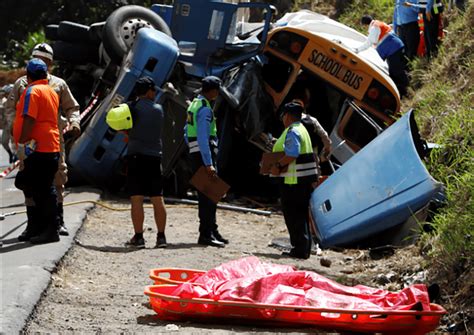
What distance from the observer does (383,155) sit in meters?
10.1

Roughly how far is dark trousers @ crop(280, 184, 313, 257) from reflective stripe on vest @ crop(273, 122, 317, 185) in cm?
7

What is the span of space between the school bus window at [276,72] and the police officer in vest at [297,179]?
435 centimetres

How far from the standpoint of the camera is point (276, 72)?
14.4 meters

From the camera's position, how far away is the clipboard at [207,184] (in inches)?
399

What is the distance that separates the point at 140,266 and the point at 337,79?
5781 mm

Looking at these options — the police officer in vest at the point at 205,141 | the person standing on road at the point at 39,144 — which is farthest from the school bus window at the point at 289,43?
the person standing on road at the point at 39,144

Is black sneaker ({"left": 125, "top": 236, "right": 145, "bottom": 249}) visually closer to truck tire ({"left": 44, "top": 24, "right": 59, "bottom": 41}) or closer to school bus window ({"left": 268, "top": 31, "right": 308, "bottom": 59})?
school bus window ({"left": 268, "top": 31, "right": 308, "bottom": 59})

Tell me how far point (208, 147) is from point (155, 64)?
372 cm

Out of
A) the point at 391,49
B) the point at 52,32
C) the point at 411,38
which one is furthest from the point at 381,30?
the point at 52,32

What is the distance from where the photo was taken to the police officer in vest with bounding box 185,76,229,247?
32.8 ft

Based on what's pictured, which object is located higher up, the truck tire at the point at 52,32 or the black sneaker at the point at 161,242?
the truck tire at the point at 52,32

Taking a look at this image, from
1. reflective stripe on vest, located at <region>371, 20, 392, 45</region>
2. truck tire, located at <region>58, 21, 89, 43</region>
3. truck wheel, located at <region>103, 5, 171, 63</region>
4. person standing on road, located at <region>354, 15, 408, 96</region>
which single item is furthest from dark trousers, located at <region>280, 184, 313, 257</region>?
truck tire, located at <region>58, 21, 89, 43</region>

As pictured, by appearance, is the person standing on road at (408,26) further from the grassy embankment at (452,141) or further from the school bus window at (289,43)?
the school bus window at (289,43)

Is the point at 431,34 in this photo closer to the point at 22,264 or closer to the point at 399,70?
the point at 399,70
